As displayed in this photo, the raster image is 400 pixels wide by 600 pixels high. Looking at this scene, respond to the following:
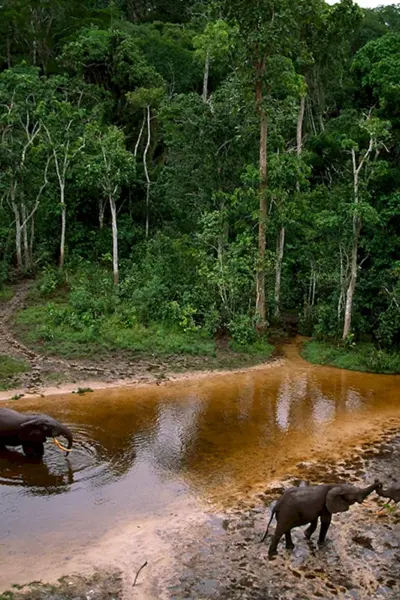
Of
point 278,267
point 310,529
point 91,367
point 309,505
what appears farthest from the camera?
point 278,267

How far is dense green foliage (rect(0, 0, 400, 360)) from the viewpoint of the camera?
66.7ft

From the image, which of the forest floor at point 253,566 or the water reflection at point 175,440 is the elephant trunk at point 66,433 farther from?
the forest floor at point 253,566

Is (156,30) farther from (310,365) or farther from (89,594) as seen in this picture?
(89,594)

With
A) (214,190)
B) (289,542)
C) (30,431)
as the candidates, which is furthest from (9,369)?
(214,190)

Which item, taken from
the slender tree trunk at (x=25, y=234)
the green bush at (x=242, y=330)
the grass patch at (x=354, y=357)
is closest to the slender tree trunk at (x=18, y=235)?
the slender tree trunk at (x=25, y=234)

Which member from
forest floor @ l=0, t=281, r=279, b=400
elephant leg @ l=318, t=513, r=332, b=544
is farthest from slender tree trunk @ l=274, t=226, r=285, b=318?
elephant leg @ l=318, t=513, r=332, b=544

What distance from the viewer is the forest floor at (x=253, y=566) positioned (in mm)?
7305

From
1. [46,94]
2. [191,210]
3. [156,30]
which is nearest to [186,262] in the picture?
[191,210]

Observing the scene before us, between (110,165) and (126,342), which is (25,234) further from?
(126,342)

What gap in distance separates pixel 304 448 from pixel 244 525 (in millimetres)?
3783

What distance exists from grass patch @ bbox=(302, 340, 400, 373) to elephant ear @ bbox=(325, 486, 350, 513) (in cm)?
1115

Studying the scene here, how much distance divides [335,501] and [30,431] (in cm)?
577

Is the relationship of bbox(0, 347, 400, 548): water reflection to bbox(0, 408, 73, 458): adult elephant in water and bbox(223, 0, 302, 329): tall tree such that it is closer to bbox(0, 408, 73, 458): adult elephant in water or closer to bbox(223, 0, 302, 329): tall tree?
bbox(0, 408, 73, 458): adult elephant in water

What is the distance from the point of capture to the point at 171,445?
1243 cm
